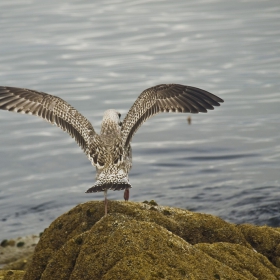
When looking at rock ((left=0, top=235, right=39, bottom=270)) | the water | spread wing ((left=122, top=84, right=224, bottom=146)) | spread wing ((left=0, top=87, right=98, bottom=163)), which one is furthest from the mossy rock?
the water

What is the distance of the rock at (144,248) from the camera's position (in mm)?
6359

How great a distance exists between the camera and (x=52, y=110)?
10555mm

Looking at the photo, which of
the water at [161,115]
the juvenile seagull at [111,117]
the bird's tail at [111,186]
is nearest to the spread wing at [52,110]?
the juvenile seagull at [111,117]

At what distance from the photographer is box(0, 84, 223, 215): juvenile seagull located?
8.82 m

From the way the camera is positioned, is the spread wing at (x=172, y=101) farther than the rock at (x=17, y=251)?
No

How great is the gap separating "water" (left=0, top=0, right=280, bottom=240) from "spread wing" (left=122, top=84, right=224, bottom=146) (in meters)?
3.76

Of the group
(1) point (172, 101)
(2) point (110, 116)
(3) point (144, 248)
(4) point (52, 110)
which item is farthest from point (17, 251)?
(3) point (144, 248)

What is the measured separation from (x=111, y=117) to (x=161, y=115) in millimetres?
12221

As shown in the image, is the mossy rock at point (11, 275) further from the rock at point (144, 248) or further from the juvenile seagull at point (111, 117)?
the juvenile seagull at point (111, 117)

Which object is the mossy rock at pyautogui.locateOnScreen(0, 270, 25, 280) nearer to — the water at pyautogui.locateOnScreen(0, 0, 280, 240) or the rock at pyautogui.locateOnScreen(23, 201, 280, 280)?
the rock at pyautogui.locateOnScreen(23, 201, 280, 280)

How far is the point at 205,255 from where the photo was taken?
6.66 meters

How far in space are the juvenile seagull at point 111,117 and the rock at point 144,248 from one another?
1.92ft

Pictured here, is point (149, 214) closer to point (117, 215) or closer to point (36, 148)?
point (117, 215)

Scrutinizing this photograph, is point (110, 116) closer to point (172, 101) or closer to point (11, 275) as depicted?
point (172, 101)
